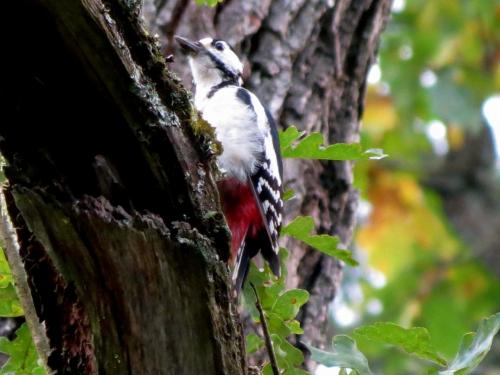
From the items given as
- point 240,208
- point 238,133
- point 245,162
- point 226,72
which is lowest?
point 240,208

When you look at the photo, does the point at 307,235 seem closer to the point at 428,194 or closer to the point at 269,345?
the point at 269,345

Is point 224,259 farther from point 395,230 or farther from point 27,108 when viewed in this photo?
point 395,230

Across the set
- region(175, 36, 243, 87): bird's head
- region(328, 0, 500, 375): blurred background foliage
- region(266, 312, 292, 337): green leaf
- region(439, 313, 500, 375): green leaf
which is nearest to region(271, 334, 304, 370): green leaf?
region(266, 312, 292, 337): green leaf

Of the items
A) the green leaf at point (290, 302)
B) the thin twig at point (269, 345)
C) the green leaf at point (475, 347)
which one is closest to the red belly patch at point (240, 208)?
the green leaf at point (290, 302)

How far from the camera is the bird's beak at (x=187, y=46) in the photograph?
376 centimetres

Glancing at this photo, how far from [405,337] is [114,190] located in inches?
30.7

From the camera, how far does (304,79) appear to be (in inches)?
153

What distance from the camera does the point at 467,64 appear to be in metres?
8.76

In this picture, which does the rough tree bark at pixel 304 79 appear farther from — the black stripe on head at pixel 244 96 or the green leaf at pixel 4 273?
the green leaf at pixel 4 273

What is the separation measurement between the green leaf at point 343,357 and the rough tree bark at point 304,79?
50.6 inches

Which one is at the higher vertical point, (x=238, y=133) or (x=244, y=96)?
(x=244, y=96)

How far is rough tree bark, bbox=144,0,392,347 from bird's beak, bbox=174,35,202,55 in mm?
50

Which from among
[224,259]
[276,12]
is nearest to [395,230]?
[276,12]

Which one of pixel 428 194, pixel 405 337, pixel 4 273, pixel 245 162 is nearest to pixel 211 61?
pixel 245 162
